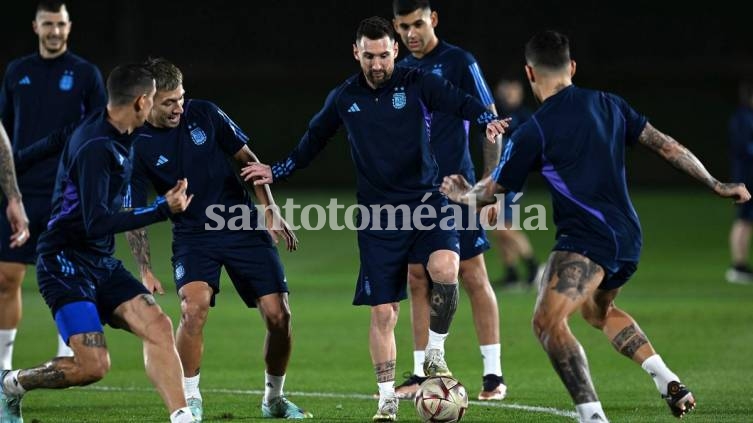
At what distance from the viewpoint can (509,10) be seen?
37.2m

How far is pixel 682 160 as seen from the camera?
25.7ft

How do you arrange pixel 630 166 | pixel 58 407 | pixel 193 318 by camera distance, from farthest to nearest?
pixel 630 166 < pixel 58 407 < pixel 193 318

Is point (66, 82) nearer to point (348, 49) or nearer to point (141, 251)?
point (141, 251)

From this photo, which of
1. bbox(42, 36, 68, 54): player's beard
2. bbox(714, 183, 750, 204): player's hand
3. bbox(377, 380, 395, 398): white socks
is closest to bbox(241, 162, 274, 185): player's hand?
bbox(377, 380, 395, 398): white socks

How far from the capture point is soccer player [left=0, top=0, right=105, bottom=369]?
10219mm

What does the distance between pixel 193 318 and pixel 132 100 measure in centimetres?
176

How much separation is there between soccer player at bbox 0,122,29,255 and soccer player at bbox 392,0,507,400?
10.1 feet

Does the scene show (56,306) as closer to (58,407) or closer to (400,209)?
(58,407)

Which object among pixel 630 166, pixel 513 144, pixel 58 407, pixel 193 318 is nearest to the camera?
pixel 513 144

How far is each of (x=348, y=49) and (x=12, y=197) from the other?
30.2m

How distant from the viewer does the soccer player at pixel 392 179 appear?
8.74 metres

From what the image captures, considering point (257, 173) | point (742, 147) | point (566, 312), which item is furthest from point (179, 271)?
point (742, 147)

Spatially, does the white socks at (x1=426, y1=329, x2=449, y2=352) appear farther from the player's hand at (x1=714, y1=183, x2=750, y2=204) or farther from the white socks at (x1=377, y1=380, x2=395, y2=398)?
the player's hand at (x1=714, y1=183, x2=750, y2=204)

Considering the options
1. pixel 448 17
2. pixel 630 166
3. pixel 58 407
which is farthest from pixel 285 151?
pixel 58 407
